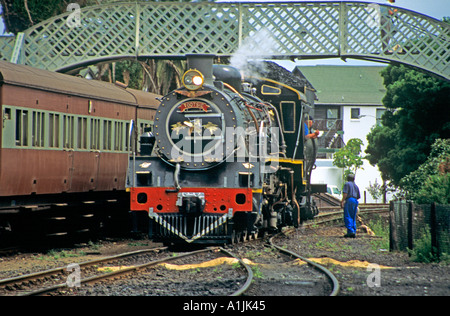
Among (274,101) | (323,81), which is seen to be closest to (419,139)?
(274,101)

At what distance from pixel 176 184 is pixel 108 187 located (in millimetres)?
3324

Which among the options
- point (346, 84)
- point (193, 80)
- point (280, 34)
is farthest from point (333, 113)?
point (193, 80)

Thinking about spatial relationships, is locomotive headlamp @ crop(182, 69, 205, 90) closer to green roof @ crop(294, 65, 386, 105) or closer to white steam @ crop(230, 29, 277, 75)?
white steam @ crop(230, 29, 277, 75)

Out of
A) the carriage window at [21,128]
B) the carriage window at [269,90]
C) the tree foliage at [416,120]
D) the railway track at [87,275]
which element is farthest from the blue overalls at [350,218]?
the carriage window at [21,128]

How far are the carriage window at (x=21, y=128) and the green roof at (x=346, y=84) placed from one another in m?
45.2

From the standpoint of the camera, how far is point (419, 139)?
23109 millimetres

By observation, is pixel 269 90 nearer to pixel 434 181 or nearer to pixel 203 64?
pixel 203 64

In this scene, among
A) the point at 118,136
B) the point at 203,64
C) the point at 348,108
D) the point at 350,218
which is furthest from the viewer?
the point at 348,108

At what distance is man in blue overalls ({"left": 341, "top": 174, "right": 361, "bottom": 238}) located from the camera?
1563cm

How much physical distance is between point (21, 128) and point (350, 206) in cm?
793

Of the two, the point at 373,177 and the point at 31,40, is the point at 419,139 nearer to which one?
the point at 31,40

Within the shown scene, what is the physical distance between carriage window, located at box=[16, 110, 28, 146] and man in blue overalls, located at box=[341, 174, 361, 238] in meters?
7.71

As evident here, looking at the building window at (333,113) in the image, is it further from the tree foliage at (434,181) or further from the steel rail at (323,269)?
the steel rail at (323,269)

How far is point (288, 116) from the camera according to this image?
49.0 feet
